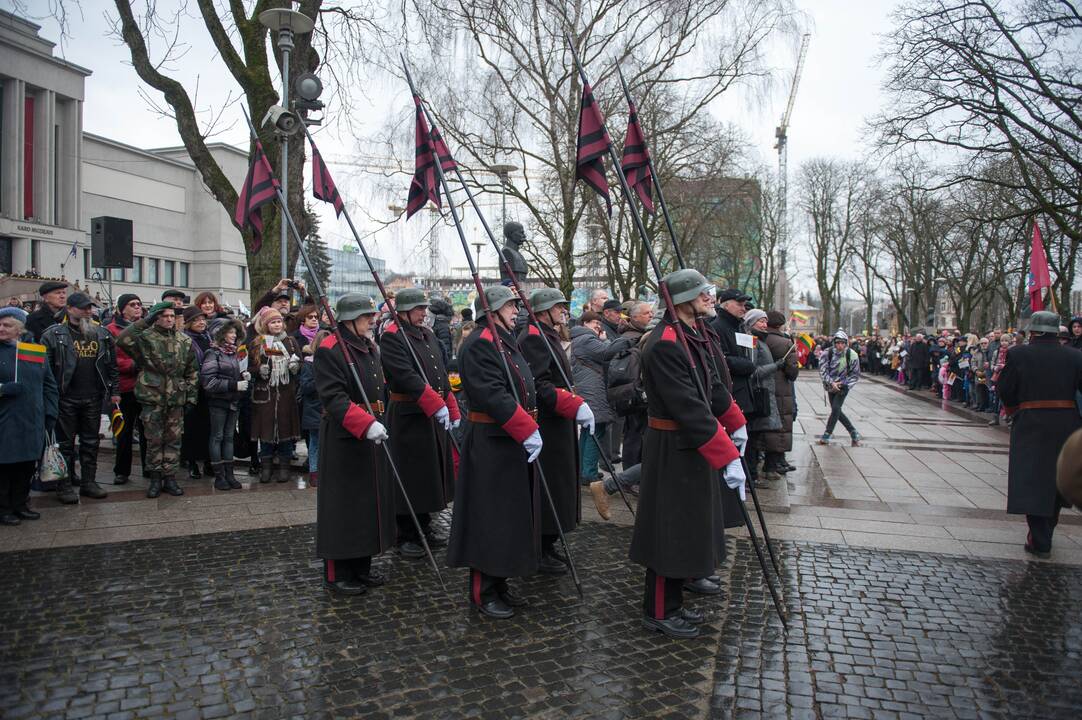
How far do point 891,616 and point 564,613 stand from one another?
2.11m

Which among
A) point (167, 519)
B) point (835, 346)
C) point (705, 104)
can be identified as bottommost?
point (167, 519)

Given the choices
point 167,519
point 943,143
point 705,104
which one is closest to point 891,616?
point 167,519

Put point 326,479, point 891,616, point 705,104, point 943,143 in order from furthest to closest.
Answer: point 705,104
point 943,143
point 326,479
point 891,616

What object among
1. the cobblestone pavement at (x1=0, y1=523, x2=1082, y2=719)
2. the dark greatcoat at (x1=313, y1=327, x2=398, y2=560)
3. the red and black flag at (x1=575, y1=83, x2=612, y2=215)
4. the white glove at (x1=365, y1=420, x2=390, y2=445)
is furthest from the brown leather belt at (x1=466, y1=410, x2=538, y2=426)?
the red and black flag at (x1=575, y1=83, x2=612, y2=215)

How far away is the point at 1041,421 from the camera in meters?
6.58

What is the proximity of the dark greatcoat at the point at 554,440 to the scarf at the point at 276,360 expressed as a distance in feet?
12.8

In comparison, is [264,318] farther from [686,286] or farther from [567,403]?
[686,286]

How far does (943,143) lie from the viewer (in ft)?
60.6

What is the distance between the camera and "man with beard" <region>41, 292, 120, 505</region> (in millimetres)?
7715

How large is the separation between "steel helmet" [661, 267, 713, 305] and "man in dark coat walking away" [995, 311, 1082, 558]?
11.6ft

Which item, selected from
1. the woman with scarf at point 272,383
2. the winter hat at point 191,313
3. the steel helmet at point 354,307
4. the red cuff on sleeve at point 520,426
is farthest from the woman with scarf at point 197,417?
the red cuff on sleeve at point 520,426

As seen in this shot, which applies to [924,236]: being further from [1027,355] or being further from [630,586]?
[630,586]

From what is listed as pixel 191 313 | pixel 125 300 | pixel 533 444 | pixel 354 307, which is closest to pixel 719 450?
pixel 533 444

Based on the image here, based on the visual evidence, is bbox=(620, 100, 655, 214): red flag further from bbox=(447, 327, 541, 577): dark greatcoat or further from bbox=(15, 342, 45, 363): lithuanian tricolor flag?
bbox=(15, 342, 45, 363): lithuanian tricolor flag
